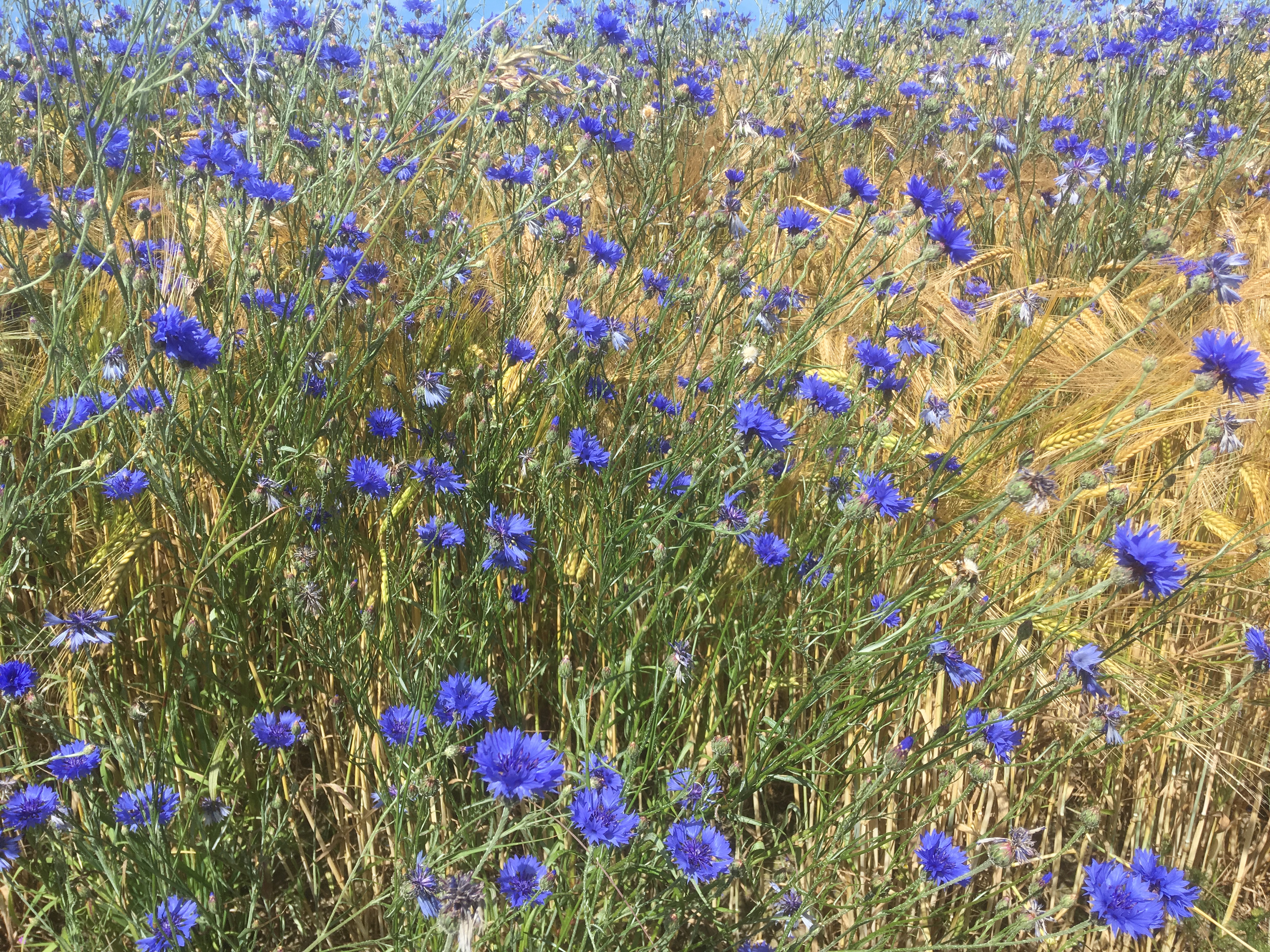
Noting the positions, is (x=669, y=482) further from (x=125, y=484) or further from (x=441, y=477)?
(x=125, y=484)

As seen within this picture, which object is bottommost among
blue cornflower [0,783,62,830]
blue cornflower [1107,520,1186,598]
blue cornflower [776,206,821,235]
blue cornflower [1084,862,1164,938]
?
blue cornflower [1084,862,1164,938]

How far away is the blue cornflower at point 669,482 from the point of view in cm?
173

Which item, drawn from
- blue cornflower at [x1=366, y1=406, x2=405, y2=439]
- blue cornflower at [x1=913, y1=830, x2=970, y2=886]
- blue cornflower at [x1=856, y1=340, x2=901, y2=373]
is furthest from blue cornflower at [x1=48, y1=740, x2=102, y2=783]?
blue cornflower at [x1=856, y1=340, x2=901, y2=373]

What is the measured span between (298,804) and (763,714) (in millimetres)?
906

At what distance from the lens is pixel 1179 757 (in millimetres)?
1835

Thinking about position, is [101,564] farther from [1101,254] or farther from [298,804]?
[1101,254]

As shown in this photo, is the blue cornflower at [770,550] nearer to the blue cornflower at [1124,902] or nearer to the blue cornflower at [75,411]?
the blue cornflower at [1124,902]

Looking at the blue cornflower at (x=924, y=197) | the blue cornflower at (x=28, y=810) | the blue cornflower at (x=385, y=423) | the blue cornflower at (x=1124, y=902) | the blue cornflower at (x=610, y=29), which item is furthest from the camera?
the blue cornflower at (x=610, y=29)

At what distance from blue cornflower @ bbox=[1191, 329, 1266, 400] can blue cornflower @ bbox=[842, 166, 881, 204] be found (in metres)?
0.99

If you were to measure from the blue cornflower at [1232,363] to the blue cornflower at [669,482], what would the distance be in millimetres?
917

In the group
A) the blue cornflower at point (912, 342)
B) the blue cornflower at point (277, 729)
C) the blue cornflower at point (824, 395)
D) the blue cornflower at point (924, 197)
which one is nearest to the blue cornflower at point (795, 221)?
the blue cornflower at point (924, 197)

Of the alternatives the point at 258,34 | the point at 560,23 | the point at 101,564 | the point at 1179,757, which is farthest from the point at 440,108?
the point at 1179,757

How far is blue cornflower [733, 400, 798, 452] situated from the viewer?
5.41 ft

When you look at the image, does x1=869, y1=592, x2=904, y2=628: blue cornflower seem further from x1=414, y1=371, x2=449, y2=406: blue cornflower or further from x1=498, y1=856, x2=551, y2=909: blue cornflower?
x1=414, y1=371, x2=449, y2=406: blue cornflower
